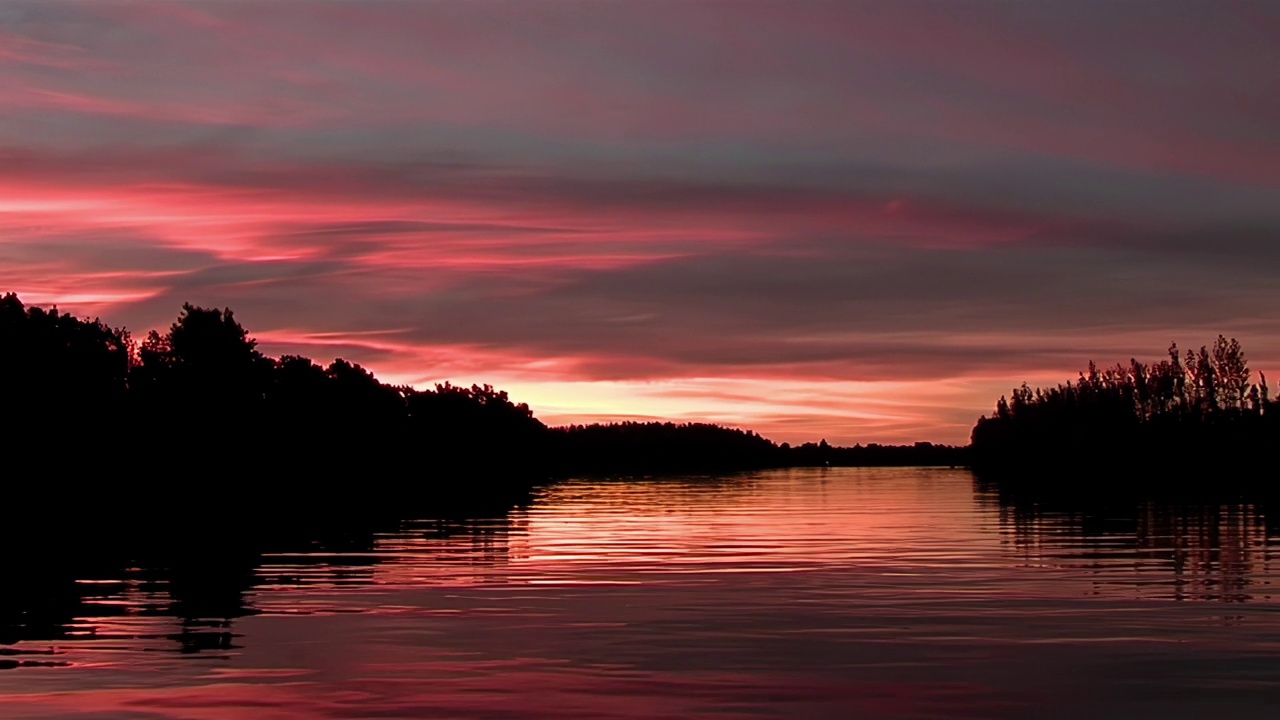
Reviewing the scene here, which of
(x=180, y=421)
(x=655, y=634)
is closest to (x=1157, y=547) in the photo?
(x=655, y=634)

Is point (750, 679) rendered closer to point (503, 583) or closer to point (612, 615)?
point (612, 615)

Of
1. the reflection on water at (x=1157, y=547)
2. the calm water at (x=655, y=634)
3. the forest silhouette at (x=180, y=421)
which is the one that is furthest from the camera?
the forest silhouette at (x=180, y=421)

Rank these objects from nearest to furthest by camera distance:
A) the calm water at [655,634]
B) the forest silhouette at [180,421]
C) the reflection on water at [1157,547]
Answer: the calm water at [655,634], the reflection on water at [1157,547], the forest silhouette at [180,421]

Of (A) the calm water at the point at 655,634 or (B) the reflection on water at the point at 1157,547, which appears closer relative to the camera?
(A) the calm water at the point at 655,634

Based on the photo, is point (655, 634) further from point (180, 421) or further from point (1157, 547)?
point (180, 421)

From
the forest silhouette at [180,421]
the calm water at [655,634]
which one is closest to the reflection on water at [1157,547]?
the calm water at [655,634]

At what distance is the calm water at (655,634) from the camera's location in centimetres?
2234

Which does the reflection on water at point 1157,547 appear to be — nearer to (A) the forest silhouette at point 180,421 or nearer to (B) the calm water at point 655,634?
(B) the calm water at point 655,634

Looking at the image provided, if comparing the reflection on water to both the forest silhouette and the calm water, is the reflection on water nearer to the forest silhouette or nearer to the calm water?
the calm water

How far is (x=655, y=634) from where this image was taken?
1171 inches

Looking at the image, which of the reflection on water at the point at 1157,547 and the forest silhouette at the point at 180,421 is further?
the forest silhouette at the point at 180,421

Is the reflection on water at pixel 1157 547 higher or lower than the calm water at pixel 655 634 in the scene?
higher

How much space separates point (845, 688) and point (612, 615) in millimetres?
10351

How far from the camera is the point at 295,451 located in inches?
6201
